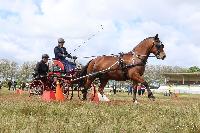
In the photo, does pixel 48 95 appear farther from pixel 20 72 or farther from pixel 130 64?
pixel 20 72

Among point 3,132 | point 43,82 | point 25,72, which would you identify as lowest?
point 3,132

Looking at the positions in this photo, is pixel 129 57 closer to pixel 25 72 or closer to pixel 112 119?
pixel 112 119

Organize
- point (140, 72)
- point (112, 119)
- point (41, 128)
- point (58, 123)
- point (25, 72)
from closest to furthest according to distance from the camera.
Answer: point (41, 128) < point (58, 123) < point (112, 119) < point (140, 72) < point (25, 72)

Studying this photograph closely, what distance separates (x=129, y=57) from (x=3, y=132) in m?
12.6

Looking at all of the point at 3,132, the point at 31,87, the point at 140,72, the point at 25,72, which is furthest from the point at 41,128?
the point at 25,72

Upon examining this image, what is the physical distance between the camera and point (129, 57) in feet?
59.8

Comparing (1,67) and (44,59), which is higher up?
(1,67)

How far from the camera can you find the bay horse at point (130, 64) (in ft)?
58.8

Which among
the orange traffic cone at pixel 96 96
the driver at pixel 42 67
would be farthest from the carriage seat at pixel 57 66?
the orange traffic cone at pixel 96 96

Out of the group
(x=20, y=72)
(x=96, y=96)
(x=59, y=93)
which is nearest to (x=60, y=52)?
(x=59, y=93)

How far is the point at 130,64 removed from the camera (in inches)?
708

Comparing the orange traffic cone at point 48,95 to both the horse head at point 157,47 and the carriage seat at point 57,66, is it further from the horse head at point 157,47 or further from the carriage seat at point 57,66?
the horse head at point 157,47

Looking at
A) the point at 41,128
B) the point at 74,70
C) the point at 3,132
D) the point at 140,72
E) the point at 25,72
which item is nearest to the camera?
the point at 3,132

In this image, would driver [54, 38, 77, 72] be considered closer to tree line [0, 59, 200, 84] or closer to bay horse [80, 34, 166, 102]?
bay horse [80, 34, 166, 102]
